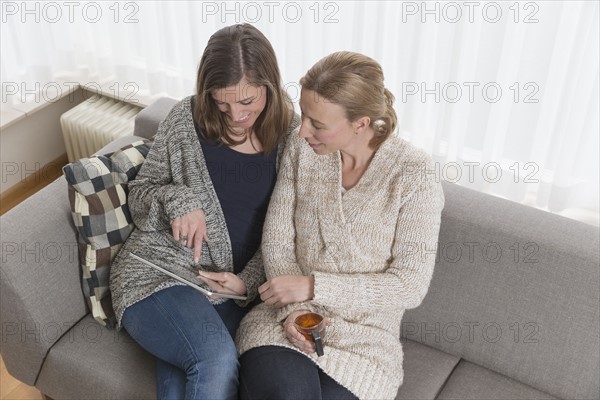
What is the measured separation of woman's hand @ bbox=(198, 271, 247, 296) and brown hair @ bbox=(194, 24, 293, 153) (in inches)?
13.1

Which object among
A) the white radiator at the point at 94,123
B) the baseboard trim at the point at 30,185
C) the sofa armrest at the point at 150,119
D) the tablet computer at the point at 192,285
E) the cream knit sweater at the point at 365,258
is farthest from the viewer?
the baseboard trim at the point at 30,185

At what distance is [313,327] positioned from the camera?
166 cm

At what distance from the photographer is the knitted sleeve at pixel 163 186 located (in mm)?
1879

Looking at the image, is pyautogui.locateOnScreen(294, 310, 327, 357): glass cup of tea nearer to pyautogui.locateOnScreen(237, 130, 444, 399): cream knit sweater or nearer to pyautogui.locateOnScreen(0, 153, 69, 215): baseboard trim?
pyautogui.locateOnScreen(237, 130, 444, 399): cream knit sweater

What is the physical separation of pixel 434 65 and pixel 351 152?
0.52 meters

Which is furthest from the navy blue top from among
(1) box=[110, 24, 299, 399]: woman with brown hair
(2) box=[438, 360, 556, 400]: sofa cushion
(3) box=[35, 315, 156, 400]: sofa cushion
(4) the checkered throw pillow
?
(2) box=[438, 360, 556, 400]: sofa cushion

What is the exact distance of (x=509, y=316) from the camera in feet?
6.12

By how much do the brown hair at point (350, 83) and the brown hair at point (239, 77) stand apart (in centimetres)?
14

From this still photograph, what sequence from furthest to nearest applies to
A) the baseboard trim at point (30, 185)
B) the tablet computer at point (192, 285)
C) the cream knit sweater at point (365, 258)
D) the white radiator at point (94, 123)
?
the baseboard trim at point (30, 185) → the white radiator at point (94, 123) → the tablet computer at point (192, 285) → the cream knit sweater at point (365, 258)

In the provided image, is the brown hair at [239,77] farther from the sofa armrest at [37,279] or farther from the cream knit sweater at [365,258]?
the sofa armrest at [37,279]

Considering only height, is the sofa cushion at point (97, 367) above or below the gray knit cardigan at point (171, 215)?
below

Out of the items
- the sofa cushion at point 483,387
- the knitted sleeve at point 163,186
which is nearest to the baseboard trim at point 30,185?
the knitted sleeve at point 163,186

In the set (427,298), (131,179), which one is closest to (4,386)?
(131,179)

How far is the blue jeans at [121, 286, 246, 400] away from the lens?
5.63 ft
